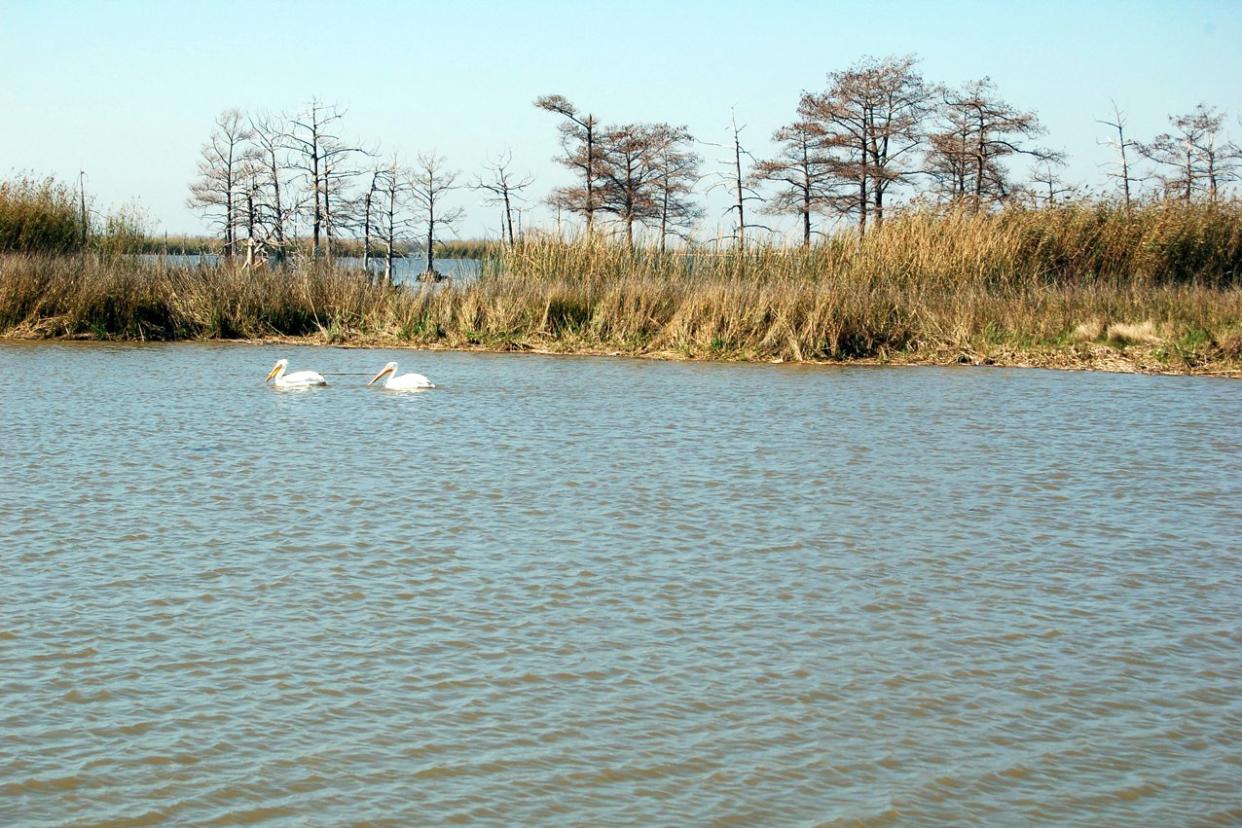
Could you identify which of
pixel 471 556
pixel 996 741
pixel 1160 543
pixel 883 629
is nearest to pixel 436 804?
pixel 996 741

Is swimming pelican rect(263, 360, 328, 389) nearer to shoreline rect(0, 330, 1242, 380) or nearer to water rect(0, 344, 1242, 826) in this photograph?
water rect(0, 344, 1242, 826)

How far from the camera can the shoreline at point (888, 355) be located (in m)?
18.0

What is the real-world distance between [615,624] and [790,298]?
44.6 ft

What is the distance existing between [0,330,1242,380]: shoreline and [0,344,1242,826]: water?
5.86 meters

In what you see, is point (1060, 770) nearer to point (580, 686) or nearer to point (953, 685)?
point (953, 685)

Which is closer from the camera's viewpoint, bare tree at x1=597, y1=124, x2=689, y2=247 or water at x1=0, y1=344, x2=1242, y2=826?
water at x1=0, y1=344, x2=1242, y2=826

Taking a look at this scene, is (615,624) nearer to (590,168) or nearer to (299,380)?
(299,380)

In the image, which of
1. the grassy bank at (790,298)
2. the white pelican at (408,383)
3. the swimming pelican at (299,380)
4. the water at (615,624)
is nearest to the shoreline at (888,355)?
the grassy bank at (790,298)

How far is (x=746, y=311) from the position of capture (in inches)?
773

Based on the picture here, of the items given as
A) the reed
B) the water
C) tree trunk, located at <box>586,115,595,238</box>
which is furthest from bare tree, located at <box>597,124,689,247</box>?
the water

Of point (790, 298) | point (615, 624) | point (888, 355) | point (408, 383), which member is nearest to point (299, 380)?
point (408, 383)

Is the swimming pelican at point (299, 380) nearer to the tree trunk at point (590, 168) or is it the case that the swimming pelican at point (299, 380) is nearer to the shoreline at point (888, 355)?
the shoreline at point (888, 355)

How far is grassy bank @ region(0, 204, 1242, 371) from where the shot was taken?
1919cm

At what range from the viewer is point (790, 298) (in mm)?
A: 19531
